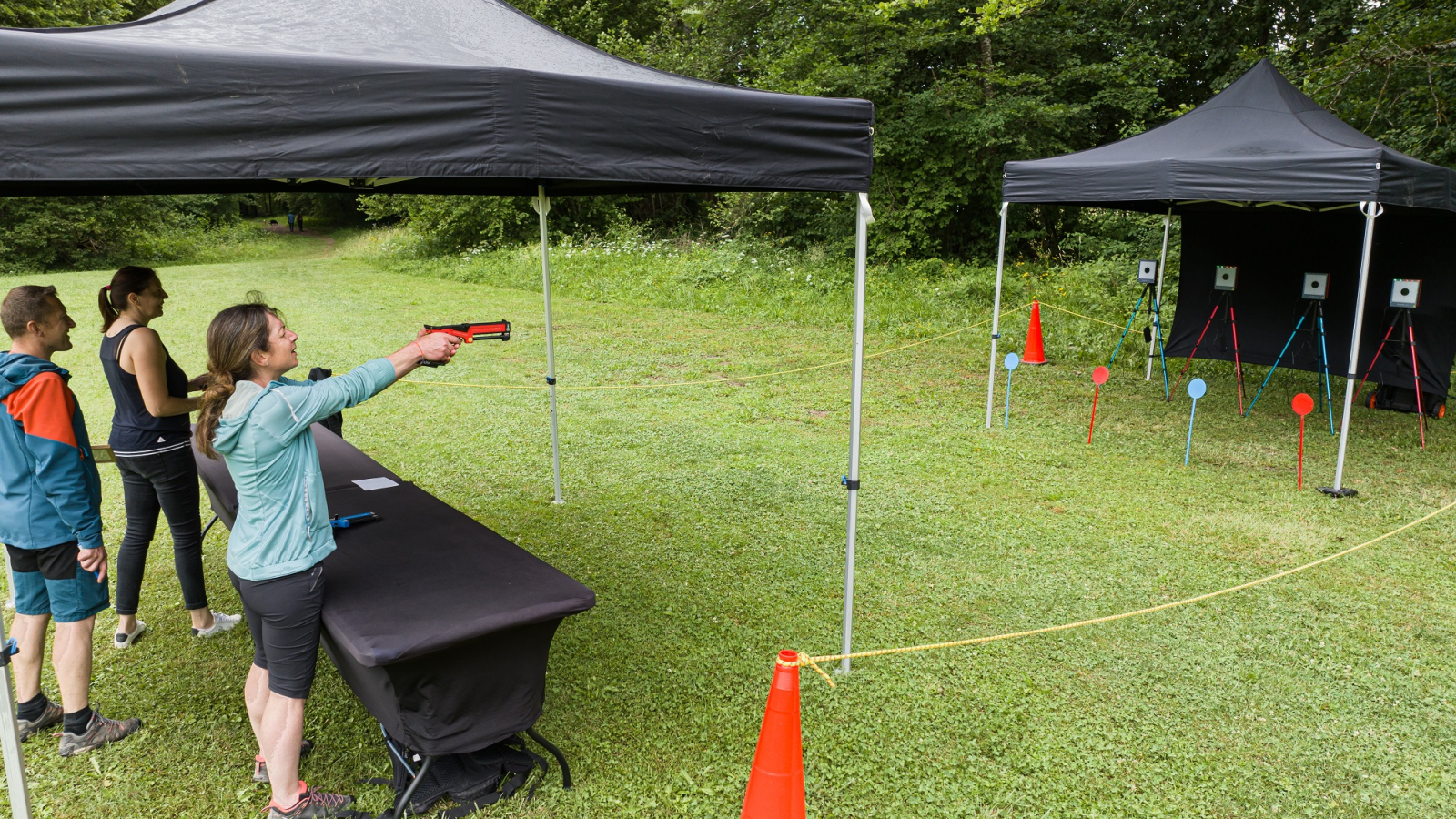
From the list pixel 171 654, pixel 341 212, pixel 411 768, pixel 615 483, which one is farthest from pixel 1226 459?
pixel 341 212

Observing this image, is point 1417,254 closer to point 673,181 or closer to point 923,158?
point 673,181

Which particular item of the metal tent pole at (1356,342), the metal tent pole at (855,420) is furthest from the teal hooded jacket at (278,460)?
the metal tent pole at (1356,342)

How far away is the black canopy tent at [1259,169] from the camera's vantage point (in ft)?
18.5

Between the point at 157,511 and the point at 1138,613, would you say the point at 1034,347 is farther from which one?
the point at 157,511

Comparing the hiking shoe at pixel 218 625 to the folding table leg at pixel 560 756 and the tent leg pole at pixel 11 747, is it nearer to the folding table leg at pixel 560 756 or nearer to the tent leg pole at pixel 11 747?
the tent leg pole at pixel 11 747

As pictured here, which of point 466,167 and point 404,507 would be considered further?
point 404,507

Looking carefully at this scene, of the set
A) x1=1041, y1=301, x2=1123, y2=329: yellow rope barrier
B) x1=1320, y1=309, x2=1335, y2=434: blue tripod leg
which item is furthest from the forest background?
x1=1320, y1=309, x2=1335, y2=434: blue tripod leg

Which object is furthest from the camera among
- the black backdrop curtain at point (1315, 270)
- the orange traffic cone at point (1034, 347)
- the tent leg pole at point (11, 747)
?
the orange traffic cone at point (1034, 347)

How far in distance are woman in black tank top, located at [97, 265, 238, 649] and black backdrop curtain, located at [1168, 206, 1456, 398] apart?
908 cm

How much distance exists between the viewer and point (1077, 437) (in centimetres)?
750

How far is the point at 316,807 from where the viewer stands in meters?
2.77

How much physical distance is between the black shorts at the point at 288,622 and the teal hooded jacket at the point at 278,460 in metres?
0.04

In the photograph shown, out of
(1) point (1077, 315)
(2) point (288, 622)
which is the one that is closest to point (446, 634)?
(2) point (288, 622)

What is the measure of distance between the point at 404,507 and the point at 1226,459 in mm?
6178
